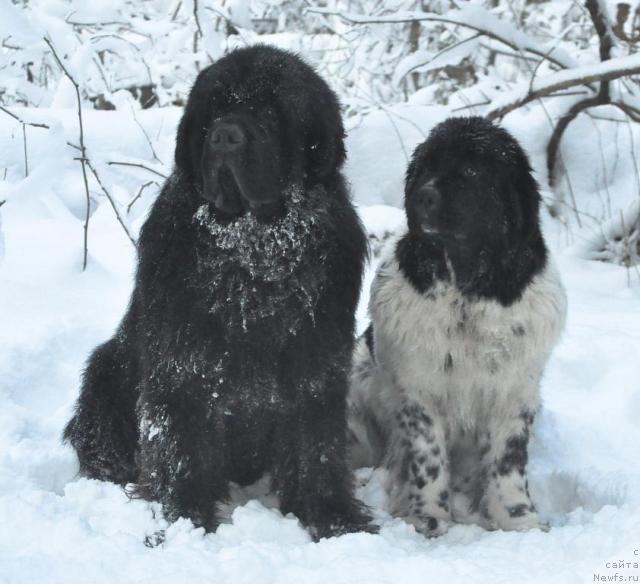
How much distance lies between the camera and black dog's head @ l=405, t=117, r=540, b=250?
3.11 m

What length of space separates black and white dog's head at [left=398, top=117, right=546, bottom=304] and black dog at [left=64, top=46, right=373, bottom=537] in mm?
316

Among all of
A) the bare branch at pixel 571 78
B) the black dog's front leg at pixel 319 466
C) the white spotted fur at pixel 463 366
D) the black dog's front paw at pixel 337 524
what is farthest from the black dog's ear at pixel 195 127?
the bare branch at pixel 571 78

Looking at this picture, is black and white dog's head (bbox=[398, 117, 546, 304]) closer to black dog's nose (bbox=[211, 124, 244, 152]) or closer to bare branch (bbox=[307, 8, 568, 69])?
black dog's nose (bbox=[211, 124, 244, 152])

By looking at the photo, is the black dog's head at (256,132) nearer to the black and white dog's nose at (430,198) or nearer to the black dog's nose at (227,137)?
the black dog's nose at (227,137)

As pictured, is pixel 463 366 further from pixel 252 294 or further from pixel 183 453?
pixel 183 453

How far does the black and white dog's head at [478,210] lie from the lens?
3.11 m

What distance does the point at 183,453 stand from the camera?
301 centimetres

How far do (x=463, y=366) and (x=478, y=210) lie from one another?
59 cm

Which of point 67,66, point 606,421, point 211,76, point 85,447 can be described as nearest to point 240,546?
point 85,447

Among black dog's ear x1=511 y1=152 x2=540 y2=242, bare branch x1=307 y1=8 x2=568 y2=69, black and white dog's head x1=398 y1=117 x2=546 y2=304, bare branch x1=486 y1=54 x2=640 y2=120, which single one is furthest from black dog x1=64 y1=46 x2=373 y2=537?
bare branch x1=486 y1=54 x2=640 y2=120

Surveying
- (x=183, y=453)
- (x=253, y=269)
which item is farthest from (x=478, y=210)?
(x=183, y=453)

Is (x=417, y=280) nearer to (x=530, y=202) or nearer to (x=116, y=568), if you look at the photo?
(x=530, y=202)

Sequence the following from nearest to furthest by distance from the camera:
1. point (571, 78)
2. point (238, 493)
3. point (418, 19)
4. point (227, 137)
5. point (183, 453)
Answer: point (227, 137), point (183, 453), point (238, 493), point (571, 78), point (418, 19)

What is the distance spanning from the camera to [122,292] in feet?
17.1
